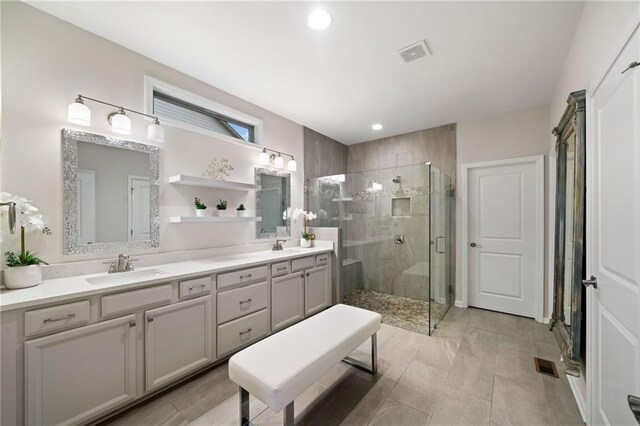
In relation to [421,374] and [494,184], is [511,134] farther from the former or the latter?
[421,374]

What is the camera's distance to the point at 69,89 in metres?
1.95

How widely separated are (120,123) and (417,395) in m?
3.24

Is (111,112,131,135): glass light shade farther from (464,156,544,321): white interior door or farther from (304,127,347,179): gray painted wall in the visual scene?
(464,156,544,321): white interior door

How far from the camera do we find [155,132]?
2264 mm

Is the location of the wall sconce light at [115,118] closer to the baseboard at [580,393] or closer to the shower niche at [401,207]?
the shower niche at [401,207]

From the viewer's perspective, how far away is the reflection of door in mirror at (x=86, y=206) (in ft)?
6.48

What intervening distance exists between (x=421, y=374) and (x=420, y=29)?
2.87m

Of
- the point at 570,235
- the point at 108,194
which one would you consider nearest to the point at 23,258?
the point at 108,194

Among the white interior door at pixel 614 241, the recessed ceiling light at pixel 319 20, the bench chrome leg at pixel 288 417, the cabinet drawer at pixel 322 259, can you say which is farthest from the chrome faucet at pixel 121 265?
the white interior door at pixel 614 241

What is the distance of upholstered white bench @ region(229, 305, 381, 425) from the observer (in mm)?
1325

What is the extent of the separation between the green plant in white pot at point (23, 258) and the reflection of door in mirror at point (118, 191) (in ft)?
1.00

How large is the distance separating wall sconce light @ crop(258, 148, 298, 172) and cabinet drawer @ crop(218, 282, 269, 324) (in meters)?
1.58

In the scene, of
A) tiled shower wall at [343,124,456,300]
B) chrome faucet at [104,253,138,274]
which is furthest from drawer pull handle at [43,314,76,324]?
tiled shower wall at [343,124,456,300]

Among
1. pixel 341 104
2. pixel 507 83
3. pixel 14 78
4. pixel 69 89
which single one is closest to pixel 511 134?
pixel 507 83
